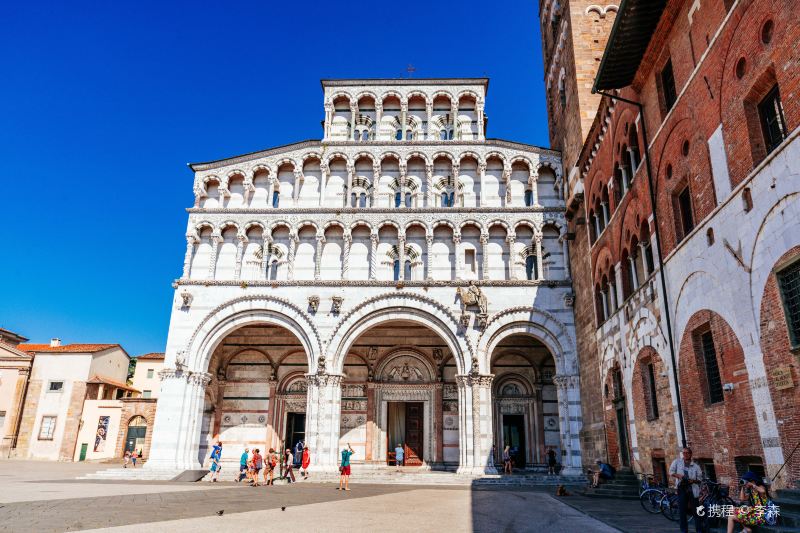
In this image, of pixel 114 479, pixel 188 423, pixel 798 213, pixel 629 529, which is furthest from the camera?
pixel 188 423

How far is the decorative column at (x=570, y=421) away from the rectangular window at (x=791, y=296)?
43.4ft

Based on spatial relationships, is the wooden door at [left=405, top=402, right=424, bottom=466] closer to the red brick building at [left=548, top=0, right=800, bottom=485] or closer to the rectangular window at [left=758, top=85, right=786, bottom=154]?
the red brick building at [left=548, top=0, right=800, bottom=485]

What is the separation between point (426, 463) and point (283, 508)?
14095mm

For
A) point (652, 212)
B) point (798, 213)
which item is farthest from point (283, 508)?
point (652, 212)

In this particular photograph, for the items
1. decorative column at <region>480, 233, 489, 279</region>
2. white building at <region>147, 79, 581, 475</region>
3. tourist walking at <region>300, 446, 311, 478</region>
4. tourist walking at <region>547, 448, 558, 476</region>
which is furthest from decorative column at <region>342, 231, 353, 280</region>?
tourist walking at <region>547, 448, 558, 476</region>

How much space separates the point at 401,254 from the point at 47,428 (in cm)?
2658

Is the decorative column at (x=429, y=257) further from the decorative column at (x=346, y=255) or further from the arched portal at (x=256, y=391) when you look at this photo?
the arched portal at (x=256, y=391)

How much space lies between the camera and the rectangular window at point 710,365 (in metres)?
11.7

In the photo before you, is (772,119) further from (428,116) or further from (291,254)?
(291,254)

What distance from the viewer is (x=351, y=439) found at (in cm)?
2475

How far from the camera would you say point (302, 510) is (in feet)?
37.2

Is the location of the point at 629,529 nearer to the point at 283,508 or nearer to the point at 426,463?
the point at 283,508

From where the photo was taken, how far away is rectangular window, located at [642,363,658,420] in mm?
15172

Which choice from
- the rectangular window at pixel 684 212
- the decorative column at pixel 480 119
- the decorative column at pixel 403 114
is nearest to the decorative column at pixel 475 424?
the rectangular window at pixel 684 212
